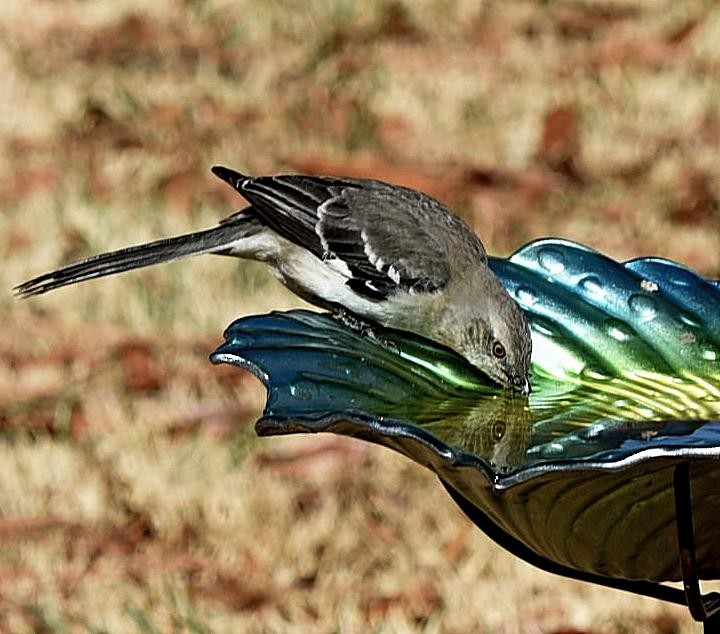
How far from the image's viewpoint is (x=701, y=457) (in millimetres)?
2537

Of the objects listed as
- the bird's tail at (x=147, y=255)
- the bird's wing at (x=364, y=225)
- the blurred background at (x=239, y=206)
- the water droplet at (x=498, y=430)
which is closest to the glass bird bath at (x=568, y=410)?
the water droplet at (x=498, y=430)

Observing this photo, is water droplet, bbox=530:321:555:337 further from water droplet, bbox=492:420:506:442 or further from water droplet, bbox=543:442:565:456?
water droplet, bbox=543:442:565:456

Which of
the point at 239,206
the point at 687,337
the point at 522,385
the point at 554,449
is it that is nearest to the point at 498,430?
the point at 554,449

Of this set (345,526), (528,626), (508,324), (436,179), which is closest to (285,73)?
(436,179)

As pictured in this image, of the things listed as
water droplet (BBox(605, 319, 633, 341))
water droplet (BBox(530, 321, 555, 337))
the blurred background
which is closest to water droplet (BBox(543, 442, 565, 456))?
water droplet (BBox(605, 319, 633, 341))

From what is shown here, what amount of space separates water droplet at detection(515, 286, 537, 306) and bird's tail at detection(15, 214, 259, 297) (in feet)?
2.56

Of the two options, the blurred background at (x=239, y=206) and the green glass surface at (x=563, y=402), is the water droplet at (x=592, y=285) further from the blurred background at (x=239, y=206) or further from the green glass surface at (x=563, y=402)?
the blurred background at (x=239, y=206)

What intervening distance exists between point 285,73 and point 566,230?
4.95 ft

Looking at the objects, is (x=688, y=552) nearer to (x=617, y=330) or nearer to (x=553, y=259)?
(x=617, y=330)

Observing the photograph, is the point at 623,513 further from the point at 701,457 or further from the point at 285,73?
the point at 285,73

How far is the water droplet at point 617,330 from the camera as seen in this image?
11.6 feet

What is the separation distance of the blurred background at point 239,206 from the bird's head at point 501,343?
1.00 metres

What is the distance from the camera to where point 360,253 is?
13.3ft

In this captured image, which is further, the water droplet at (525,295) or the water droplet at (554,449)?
the water droplet at (525,295)
